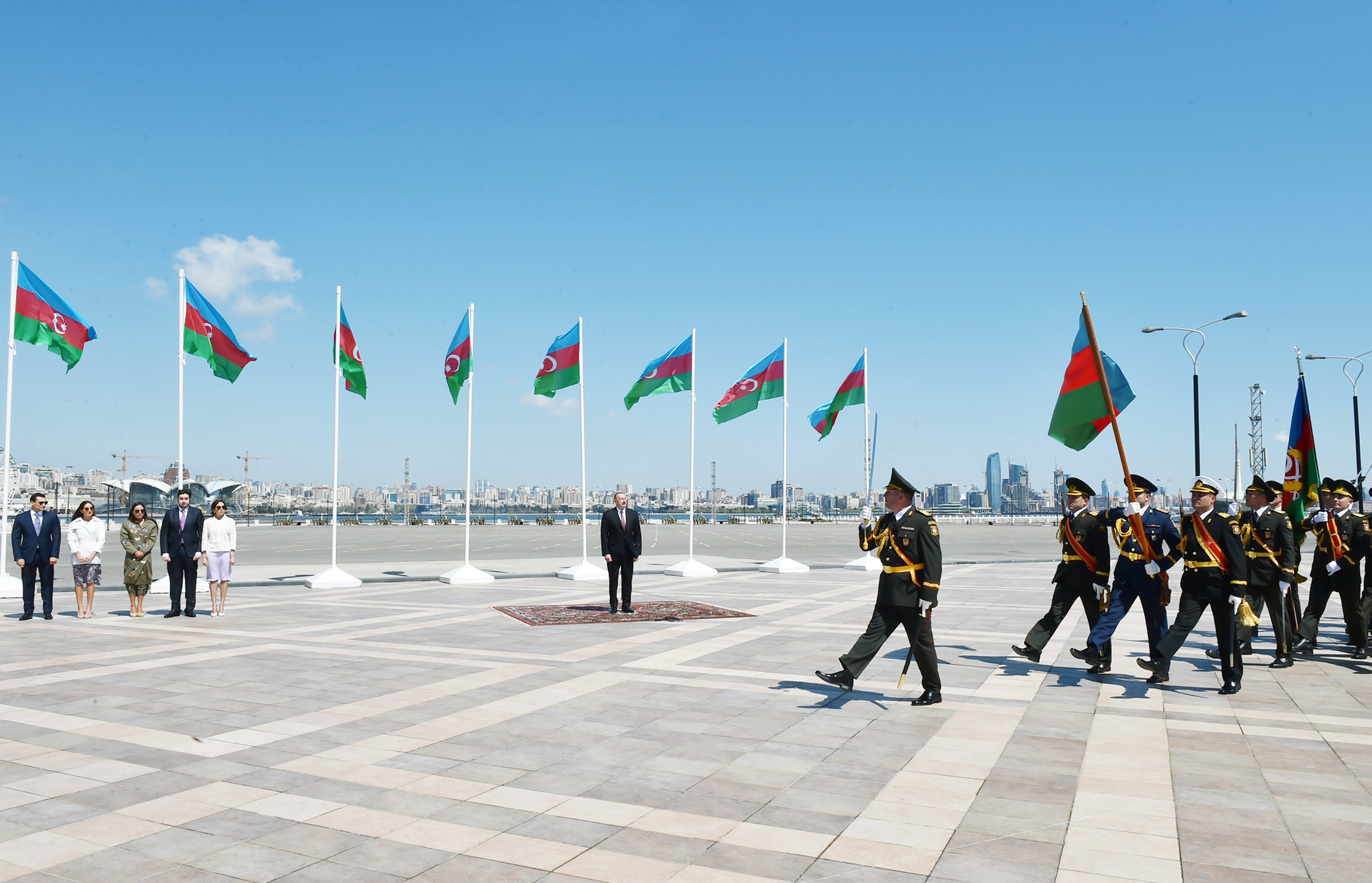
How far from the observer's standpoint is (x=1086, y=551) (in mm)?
8852

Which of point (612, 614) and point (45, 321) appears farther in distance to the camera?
point (45, 321)

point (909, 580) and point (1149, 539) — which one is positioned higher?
point (1149, 539)

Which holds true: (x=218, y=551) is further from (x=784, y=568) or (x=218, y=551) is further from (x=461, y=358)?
(x=784, y=568)

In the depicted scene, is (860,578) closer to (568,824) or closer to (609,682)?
(609,682)

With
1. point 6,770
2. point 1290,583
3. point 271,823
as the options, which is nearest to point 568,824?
point 271,823

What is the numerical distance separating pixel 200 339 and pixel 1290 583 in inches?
712

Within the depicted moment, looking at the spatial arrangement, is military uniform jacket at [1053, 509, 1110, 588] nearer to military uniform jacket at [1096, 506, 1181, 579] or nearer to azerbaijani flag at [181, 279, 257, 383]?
military uniform jacket at [1096, 506, 1181, 579]

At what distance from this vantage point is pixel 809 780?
18.1 ft

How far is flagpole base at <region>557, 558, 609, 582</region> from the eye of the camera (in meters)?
20.5

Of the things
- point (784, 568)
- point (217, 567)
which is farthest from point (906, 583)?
point (784, 568)

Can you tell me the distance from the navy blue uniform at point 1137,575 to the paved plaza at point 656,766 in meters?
0.54

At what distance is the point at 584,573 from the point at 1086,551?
13.4 m

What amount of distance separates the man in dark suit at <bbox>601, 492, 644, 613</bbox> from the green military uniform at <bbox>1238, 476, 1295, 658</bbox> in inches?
303

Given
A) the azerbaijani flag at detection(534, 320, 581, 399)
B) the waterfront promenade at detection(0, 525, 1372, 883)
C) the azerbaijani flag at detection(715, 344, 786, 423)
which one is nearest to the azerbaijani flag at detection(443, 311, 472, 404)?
the azerbaijani flag at detection(534, 320, 581, 399)
